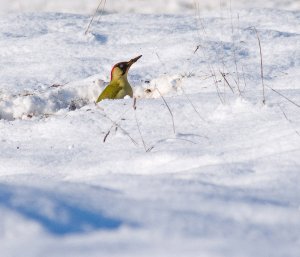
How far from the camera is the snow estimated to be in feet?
6.24

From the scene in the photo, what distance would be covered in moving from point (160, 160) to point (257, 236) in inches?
46.6

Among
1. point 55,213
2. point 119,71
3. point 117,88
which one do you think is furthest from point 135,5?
point 55,213

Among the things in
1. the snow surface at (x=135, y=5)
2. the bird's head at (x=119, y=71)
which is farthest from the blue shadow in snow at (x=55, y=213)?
the snow surface at (x=135, y=5)

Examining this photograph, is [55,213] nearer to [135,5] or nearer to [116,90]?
[116,90]

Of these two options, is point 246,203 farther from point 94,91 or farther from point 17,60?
point 17,60

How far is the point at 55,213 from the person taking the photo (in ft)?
6.59

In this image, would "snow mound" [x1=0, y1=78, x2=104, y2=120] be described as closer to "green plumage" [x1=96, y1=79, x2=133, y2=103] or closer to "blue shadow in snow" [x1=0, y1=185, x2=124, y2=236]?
"green plumage" [x1=96, y1=79, x2=133, y2=103]

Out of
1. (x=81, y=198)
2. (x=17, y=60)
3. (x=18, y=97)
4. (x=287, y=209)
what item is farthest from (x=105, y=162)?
(x=17, y=60)

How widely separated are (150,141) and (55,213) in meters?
1.58

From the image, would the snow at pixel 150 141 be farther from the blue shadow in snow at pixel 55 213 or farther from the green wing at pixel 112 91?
the green wing at pixel 112 91

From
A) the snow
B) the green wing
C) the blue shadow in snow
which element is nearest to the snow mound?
the snow

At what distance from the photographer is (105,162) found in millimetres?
3244

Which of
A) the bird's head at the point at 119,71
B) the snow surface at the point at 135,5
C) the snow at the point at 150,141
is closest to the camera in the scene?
the snow at the point at 150,141

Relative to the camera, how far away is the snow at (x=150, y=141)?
6.24ft
